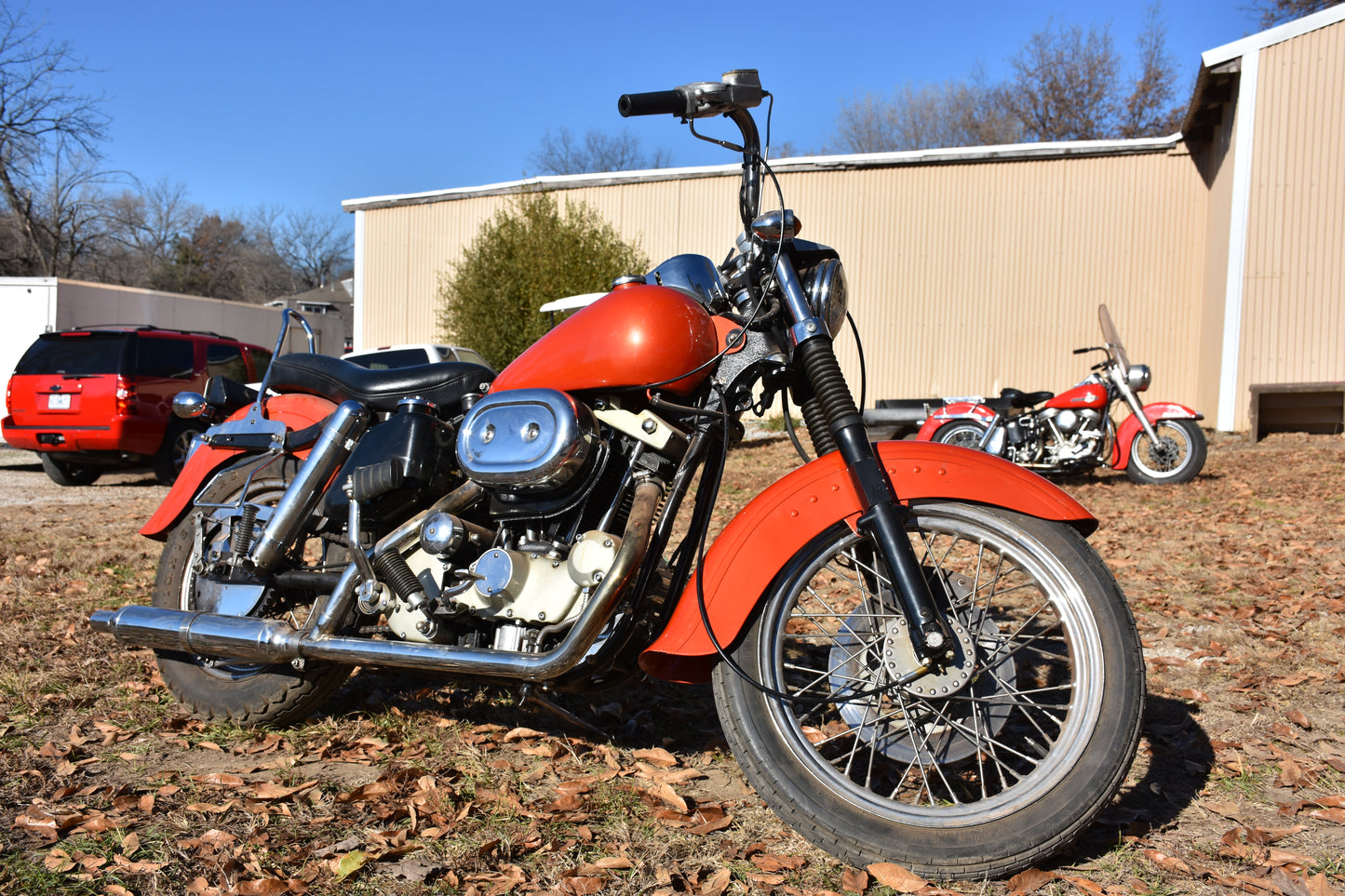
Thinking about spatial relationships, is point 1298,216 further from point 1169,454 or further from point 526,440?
point 526,440

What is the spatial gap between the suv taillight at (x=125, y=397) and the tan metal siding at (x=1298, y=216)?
562 inches

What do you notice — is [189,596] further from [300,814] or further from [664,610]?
[664,610]

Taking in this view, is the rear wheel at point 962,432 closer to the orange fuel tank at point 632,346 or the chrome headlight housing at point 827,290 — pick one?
the chrome headlight housing at point 827,290

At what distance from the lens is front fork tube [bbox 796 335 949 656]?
7.34ft

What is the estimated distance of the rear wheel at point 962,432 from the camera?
9398 mm

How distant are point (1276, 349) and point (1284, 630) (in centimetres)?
1084

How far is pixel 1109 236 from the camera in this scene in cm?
1572

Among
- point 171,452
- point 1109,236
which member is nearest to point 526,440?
point 171,452

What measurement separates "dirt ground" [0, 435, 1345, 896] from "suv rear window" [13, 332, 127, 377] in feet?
23.1

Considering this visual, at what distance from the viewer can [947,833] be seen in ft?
7.04

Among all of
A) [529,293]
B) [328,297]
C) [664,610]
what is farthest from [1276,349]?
[328,297]

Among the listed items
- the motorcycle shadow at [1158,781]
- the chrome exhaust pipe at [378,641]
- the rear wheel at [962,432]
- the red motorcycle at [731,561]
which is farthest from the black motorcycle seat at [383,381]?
the rear wheel at [962,432]

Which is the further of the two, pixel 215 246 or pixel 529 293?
pixel 215 246

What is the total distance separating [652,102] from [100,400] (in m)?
10.0
